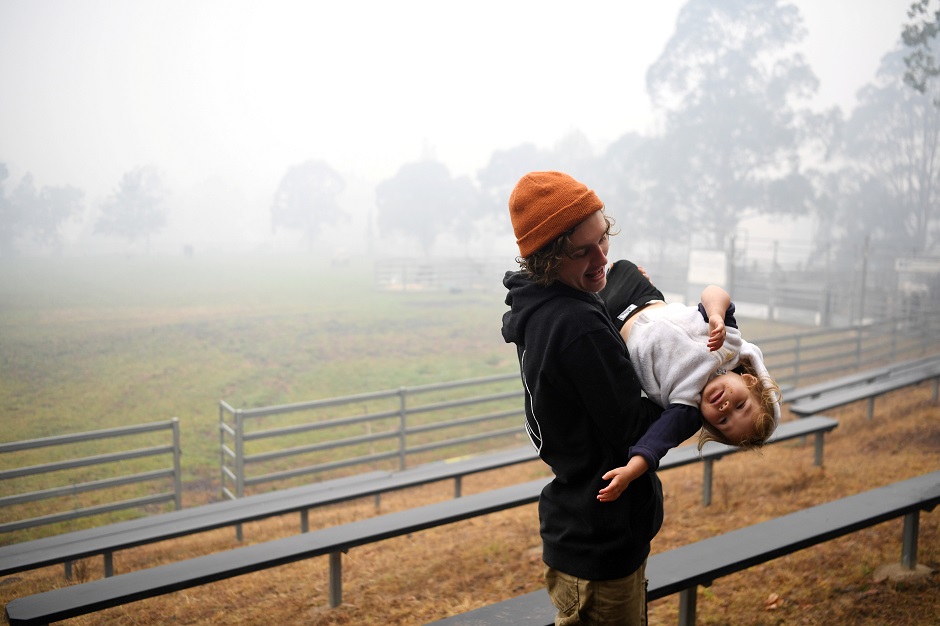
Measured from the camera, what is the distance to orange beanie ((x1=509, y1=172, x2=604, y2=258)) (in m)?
1.65

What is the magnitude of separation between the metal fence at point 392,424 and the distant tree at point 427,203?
11.8 ft

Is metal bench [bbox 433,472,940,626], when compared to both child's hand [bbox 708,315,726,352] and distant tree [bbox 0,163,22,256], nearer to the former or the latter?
child's hand [bbox 708,315,726,352]

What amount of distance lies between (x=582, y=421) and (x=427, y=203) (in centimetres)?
1321

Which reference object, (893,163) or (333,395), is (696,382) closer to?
(333,395)

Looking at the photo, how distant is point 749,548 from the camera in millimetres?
3141

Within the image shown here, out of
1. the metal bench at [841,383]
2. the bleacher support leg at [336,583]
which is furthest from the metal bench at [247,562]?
the metal bench at [841,383]

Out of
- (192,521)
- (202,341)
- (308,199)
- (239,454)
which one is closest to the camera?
(192,521)

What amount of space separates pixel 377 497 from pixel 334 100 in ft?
26.9

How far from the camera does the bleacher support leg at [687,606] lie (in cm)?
301

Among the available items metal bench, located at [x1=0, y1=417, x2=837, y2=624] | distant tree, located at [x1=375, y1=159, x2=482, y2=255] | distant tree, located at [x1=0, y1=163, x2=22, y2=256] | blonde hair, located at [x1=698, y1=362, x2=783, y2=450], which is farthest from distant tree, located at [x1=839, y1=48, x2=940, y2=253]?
distant tree, located at [x1=0, y1=163, x2=22, y2=256]

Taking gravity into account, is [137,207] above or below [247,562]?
above

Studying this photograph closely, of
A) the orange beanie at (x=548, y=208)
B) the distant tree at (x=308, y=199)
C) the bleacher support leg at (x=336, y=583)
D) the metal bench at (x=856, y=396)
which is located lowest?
the bleacher support leg at (x=336, y=583)

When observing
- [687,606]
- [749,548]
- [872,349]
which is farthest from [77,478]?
[872,349]

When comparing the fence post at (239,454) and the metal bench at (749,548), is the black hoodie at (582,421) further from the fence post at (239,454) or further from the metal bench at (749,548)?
the fence post at (239,454)
